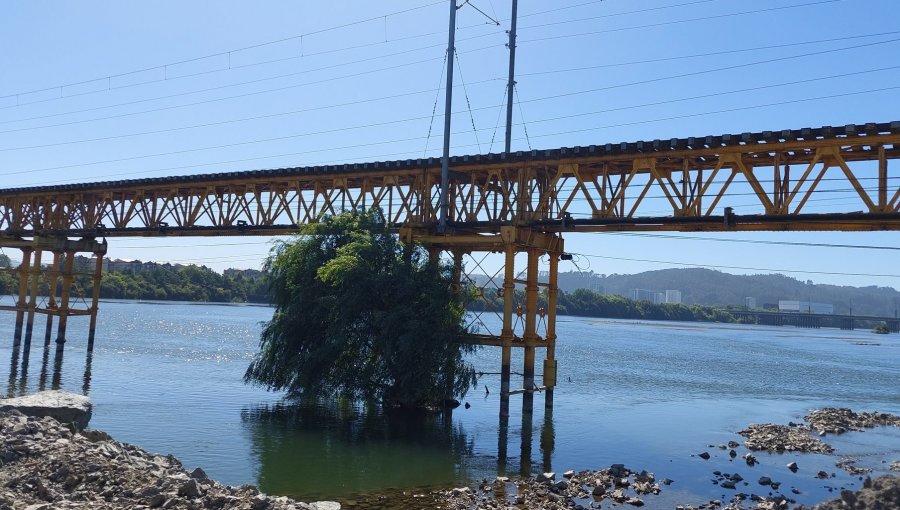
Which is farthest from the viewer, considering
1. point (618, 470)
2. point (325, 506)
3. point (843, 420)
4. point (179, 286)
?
point (179, 286)

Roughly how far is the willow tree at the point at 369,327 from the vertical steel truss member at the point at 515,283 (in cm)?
96

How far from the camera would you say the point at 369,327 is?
29.2 m

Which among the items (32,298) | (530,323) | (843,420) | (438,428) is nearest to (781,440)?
(843,420)

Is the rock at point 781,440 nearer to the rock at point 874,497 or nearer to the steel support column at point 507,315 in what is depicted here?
the steel support column at point 507,315

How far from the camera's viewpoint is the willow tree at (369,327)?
28.1 m

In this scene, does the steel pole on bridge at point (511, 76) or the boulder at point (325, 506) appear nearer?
the boulder at point (325, 506)

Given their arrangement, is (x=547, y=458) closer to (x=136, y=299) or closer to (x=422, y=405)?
(x=422, y=405)

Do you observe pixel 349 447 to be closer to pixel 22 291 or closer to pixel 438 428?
pixel 438 428

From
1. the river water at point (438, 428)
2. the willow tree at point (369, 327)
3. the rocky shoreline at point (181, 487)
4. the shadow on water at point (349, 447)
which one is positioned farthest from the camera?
the willow tree at point (369, 327)

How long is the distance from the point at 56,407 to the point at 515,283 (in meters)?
16.4

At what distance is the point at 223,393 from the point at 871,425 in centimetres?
3013

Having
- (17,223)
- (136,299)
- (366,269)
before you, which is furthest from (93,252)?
(136,299)

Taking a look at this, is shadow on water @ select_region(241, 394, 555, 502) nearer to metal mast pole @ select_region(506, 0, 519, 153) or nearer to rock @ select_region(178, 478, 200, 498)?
rock @ select_region(178, 478, 200, 498)

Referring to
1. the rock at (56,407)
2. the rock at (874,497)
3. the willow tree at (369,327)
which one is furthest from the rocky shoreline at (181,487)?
the willow tree at (369,327)
